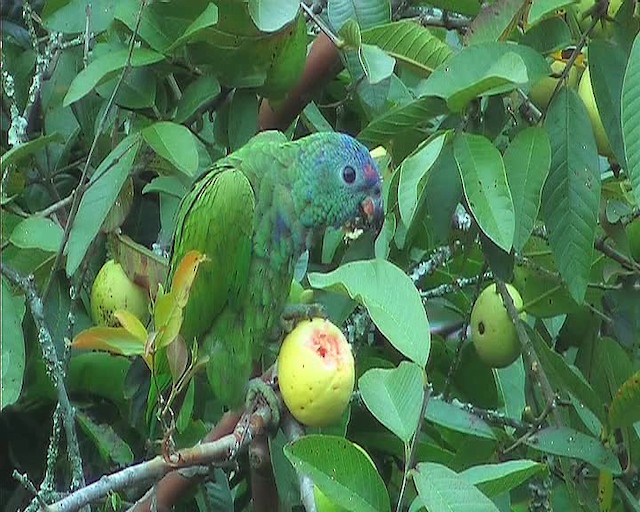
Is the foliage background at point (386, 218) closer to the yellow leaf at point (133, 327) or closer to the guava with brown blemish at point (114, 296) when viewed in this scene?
the guava with brown blemish at point (114, 296)

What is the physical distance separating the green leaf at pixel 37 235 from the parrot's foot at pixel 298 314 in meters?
0.29

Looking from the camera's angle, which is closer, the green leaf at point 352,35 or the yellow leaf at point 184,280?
→ the yellow leaf at point 184,280

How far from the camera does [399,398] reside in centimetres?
86

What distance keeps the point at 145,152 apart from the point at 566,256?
0.54 m

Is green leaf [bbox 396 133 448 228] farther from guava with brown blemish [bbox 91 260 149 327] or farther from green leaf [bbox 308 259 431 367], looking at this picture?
guava with brown blemish [bbox 91 260 149 327]

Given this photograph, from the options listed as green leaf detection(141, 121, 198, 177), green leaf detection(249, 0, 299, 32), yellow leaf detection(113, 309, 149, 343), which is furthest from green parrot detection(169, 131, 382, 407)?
yellow leaf detection(113, 309, 149, 343)

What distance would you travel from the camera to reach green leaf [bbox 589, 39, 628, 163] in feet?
3.67

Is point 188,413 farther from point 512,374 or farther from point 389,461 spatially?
point 512,374

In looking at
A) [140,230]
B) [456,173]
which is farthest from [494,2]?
[140,230]

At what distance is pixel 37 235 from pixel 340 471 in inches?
21.8

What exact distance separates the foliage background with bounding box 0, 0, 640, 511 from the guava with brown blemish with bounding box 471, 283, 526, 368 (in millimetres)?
43

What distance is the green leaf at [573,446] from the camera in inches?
43.3

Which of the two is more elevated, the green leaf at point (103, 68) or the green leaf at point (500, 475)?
the green leaf at point (103, 68)

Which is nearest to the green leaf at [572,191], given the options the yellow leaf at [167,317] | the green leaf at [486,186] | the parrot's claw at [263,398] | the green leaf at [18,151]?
the green leaf at [486,186]
